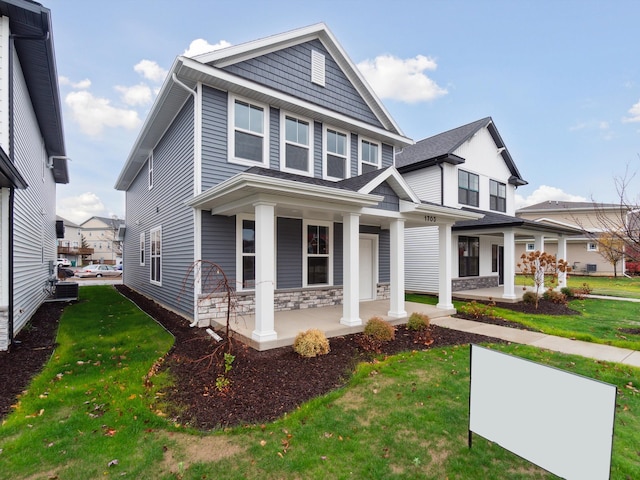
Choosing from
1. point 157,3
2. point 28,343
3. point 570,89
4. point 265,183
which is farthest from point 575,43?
point 28,343

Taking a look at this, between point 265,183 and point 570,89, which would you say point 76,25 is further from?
point 570,89

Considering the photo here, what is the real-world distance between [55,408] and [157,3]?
10860 mm

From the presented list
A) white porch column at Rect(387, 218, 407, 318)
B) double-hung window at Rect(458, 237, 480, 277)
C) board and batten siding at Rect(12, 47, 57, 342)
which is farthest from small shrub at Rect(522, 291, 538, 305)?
board and batten siding at Rect(12, 47, 57, 342)

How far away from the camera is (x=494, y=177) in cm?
1678

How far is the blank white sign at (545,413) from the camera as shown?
2072 millimetres

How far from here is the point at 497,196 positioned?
1711 centimetres

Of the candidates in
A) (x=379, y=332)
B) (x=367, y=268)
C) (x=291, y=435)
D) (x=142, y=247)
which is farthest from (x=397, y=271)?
(x=142, y=247)

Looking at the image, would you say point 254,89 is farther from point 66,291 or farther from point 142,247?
point 66,291

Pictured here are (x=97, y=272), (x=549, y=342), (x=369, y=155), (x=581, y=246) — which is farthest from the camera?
(x=97, y=272)

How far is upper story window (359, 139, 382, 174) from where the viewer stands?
1079cm

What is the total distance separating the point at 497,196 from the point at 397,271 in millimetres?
12115

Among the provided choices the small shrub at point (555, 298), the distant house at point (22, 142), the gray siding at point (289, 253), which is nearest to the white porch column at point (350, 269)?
the gray siding at point (289, 253)

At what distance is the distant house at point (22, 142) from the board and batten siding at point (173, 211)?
2943 millimetres

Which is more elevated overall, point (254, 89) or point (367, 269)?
point (254, 89)
